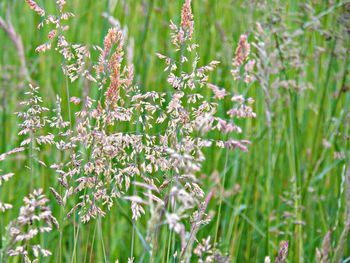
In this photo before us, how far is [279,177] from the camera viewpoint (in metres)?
2.20

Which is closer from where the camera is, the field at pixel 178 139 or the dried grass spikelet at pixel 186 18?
the dried grass spikelet at pixel 186 18

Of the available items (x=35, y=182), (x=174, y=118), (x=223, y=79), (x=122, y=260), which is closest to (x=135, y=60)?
(x=223, y=79)

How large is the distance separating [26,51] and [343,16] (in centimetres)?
160

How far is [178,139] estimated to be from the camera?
1305 mm

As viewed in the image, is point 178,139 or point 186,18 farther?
point 178,139

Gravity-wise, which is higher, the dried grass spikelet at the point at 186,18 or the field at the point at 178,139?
the dried grass spikelet at the point at 186,18

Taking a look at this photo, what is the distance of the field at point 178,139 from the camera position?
1.18 m

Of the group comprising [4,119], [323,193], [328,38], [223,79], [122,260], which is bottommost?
[122,260]

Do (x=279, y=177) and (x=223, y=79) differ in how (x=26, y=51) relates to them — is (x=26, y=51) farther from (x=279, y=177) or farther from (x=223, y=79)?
(x=279, y=177)

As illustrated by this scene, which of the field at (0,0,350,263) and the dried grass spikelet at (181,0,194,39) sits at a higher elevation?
the dried grass spikelet at (181,0,194,39)

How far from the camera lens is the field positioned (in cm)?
118

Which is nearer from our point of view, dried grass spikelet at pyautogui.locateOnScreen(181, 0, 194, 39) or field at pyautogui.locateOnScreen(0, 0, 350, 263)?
dried grass spikelet at pyautogui.locateOnScreen(181, 0, 194, 39)

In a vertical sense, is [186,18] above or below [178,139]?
above

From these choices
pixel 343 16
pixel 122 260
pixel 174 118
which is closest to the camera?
pixel 174 118
